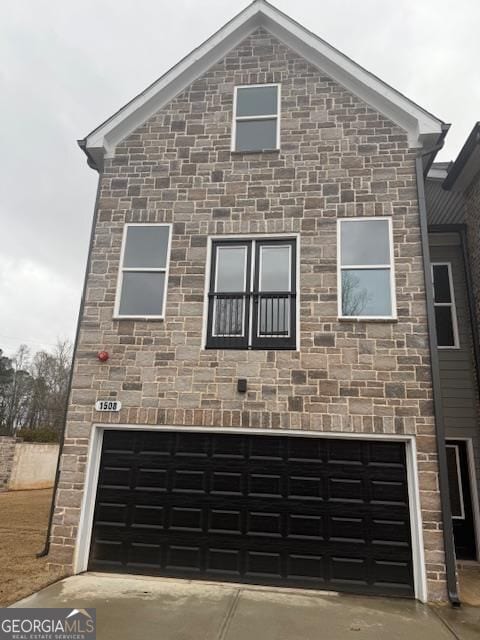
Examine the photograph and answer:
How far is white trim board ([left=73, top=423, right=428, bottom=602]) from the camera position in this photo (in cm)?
596

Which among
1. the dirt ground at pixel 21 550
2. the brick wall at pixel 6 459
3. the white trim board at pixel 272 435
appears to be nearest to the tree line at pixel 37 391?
the brick wall at pixel 6 459

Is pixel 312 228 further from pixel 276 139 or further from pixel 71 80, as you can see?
pixel 71 80

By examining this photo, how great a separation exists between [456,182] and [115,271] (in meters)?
7.85

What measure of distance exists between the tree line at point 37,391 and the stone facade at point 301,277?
2737 cm

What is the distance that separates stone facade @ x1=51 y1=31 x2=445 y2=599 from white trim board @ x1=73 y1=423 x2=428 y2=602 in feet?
0.31

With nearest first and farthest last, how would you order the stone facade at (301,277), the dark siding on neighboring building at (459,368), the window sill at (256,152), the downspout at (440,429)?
the downspout at (440,429)
the stone facade at (301,277)
the window sill at (256,152)
the dark siding on neighboring building at (459,368)

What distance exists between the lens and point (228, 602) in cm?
548

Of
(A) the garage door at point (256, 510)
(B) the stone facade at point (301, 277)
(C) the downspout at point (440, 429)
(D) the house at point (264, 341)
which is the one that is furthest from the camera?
(B) the stone facade at point (301, 277)

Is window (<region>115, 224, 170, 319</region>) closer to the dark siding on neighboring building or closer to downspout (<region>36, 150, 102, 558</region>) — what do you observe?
downspout (<region>36, 150, 102, 558</region>)

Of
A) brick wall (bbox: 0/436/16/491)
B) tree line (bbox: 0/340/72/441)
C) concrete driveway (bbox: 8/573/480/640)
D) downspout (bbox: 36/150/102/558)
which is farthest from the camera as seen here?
tree line (bbox: 0/340/72/441)

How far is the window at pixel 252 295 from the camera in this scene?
7094 mm

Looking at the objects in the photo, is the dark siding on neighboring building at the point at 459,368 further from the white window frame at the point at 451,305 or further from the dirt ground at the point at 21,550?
the dirt ground at the point at 21,550

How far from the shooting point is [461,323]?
9.20 meters

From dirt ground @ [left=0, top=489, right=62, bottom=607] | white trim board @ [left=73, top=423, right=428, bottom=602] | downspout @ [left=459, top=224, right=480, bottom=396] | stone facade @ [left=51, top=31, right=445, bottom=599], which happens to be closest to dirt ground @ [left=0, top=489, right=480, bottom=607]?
dirt ground @ [left=0, top=489, right=62, bottom=607]
